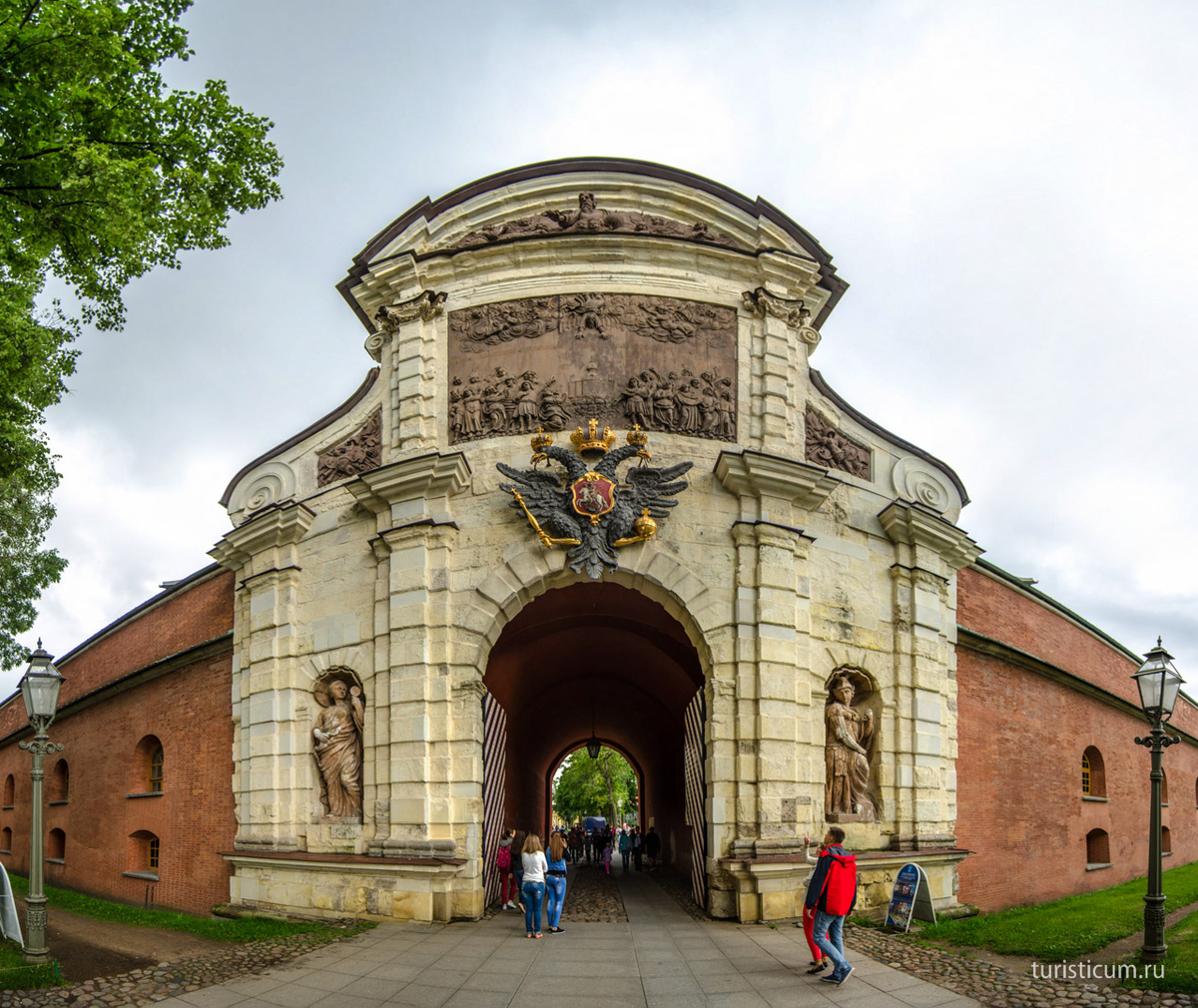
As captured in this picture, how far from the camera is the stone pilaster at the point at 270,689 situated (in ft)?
45.0

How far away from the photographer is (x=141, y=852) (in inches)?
706

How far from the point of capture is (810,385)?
1489 centimetres

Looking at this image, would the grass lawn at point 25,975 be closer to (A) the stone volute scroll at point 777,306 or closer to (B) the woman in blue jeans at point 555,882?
(B) the woman in blue jeans at point 555,882

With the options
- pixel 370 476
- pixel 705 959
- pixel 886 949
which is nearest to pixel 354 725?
pixel 370 476

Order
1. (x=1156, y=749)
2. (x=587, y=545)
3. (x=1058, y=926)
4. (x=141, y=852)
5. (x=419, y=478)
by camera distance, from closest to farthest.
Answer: (x=1156, y=749)
(x=1058, y=926)
(x=587, y=545)
(x=419, y=478)
(x=141, y=852)

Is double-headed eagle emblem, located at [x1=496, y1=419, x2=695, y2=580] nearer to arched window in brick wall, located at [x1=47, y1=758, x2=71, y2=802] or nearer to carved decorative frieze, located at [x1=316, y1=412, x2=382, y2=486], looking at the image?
carved decorative frieze, located at [x1=316, y1=412, x2=382, y2=486]

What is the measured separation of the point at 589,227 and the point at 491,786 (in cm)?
868

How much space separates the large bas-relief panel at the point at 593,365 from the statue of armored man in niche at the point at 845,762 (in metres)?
4.18

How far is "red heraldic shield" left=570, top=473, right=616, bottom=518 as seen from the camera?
1302 cm

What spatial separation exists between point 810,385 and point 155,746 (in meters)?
14.1

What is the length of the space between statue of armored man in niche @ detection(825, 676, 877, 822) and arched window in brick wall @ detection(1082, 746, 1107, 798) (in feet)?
26.1

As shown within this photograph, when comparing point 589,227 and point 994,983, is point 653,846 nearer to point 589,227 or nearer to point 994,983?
point 994,983

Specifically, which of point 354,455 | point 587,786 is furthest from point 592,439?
point 587,786

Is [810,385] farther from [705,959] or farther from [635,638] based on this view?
[705,959]
